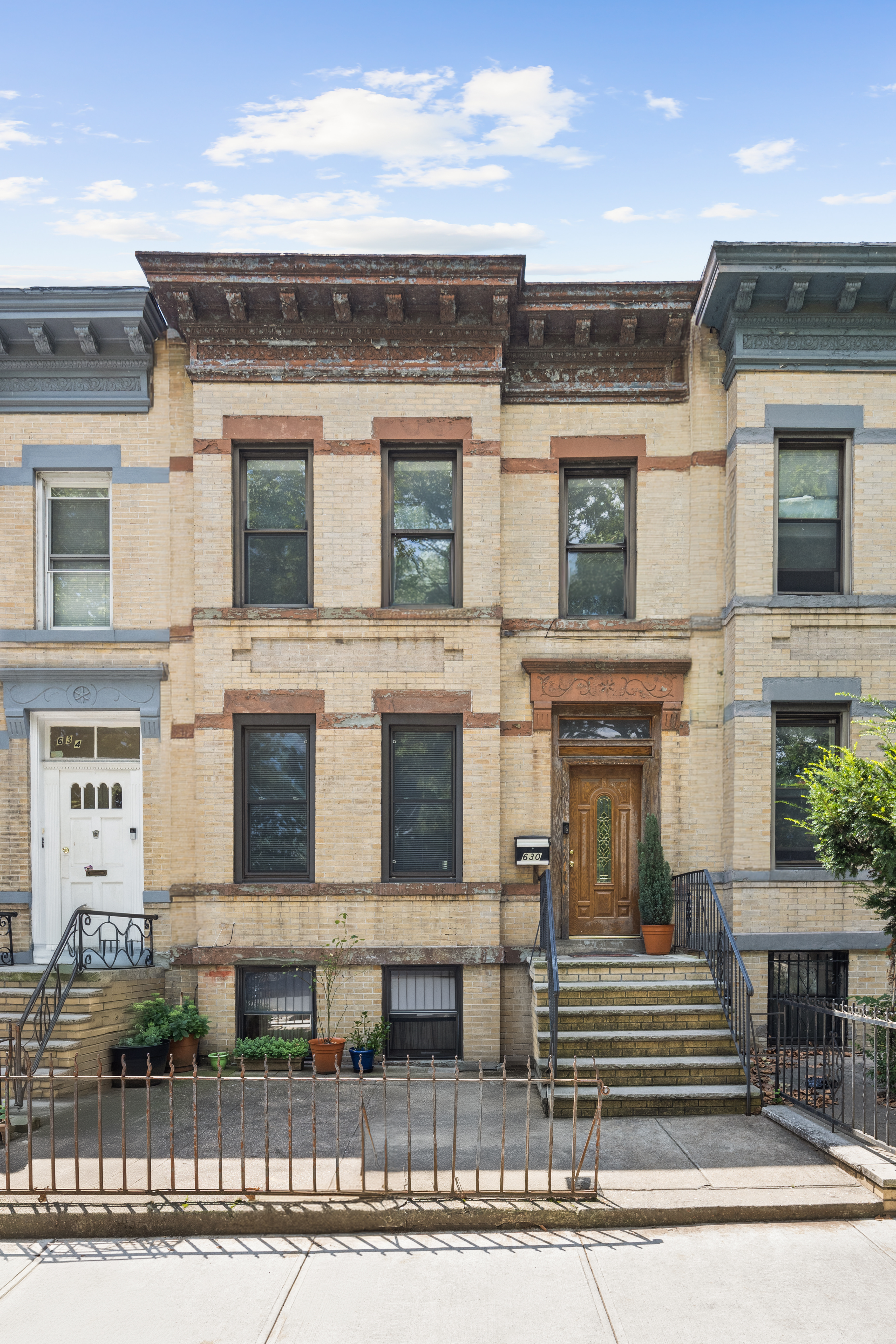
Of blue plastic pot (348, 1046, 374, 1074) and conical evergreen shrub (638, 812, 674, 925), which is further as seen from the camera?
conical evergreen shrub (638, 812, 674, 925)

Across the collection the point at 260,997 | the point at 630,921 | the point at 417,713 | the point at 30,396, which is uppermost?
the point at 30,396

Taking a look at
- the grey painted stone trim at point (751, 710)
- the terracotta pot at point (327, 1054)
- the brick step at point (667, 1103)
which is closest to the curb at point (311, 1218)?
the brick step at point (667, 1103)

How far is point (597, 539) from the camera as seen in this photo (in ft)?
40.3

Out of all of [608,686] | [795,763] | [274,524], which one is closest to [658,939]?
[795,763]

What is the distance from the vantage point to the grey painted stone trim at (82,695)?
39.2 feet

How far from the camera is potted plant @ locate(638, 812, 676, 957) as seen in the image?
11.2 meters

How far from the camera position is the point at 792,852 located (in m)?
11.6

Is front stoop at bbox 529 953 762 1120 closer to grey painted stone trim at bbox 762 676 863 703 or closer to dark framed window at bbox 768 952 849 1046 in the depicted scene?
dark framed window at bbox 768 952 849 1046

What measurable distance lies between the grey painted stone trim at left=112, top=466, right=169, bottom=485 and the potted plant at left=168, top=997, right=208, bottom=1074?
609 centimetres

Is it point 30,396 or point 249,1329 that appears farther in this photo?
point 30,396

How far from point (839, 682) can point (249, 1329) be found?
8.93m

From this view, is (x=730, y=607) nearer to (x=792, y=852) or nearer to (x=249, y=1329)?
(x=792, y=852)

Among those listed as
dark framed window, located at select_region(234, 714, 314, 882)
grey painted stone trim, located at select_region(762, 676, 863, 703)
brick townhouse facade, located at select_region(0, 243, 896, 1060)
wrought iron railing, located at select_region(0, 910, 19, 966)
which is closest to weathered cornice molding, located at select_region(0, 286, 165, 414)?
brick townhouse facade, located at select_region(0, 243, 896, 1060)

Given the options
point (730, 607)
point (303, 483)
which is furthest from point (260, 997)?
point (730, 607)
